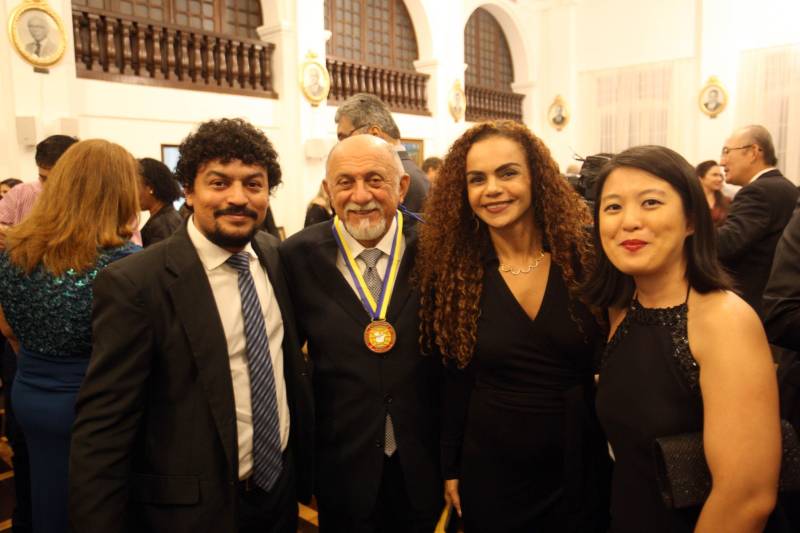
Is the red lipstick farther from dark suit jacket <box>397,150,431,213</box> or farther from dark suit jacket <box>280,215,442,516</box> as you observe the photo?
dark suit jacket <box>397,150,431,213</box>

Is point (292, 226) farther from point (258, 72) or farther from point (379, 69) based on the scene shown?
point (379, 69)

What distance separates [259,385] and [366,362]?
386mm

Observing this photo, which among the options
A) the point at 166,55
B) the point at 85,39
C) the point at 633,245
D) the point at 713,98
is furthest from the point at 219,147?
the point at 713,98

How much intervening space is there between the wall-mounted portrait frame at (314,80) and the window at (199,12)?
106cm

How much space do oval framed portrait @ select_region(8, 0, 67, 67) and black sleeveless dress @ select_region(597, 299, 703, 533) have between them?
22.9 ft

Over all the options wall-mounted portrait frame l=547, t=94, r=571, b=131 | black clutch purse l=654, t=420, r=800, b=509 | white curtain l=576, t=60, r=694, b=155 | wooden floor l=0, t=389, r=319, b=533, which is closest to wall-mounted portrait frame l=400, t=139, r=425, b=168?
wall-mounted portrait frame l=547, t=94, r=571, b=131

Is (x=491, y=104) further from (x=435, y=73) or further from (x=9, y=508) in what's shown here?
(x=9, y=508)

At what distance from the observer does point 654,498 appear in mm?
1502

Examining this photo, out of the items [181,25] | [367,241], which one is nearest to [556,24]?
[181,25]

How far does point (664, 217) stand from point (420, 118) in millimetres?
10624

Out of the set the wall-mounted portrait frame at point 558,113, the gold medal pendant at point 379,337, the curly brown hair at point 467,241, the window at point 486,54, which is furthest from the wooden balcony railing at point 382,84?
the gold medal pendant at point 379,337

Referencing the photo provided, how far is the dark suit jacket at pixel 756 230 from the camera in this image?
3.74 m

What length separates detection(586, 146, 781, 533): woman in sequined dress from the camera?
52.8 inches

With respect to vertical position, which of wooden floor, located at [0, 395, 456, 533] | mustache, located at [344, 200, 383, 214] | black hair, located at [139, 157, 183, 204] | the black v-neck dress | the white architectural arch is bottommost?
wooden floor, located at [0, 395, 456, 533]
